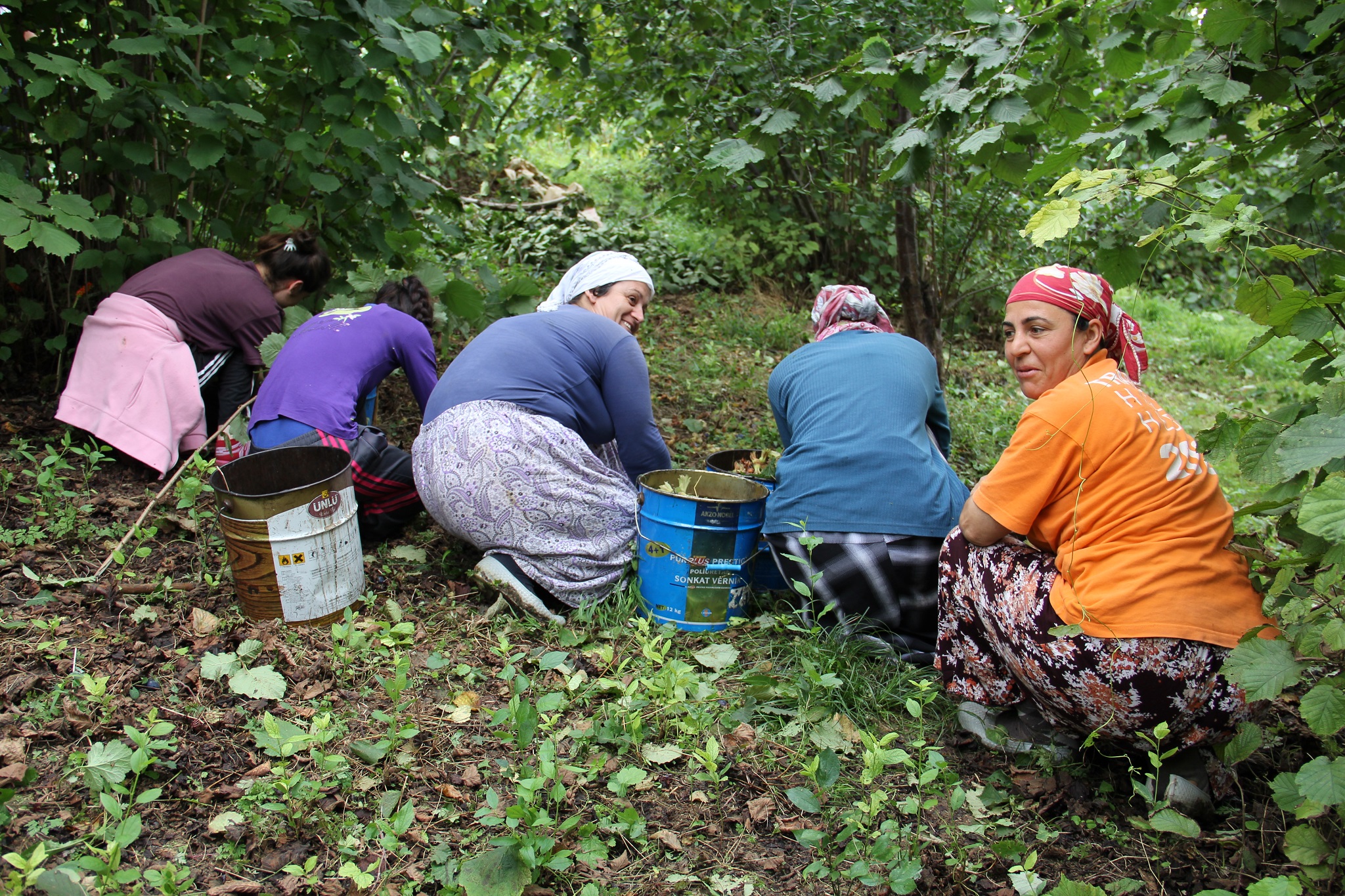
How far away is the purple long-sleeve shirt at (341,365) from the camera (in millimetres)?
3453

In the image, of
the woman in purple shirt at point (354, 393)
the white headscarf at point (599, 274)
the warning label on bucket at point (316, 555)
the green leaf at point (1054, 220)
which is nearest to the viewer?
the green leaf at point (1054, 220)

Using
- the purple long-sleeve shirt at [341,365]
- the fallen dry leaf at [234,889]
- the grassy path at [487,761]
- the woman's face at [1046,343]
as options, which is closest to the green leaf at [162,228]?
the purple long-sleeve shirt at [341,365]

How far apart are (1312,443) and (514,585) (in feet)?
7.56

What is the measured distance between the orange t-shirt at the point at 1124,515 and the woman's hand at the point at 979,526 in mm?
55

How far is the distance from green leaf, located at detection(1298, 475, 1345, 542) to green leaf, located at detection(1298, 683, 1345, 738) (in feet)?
1.10

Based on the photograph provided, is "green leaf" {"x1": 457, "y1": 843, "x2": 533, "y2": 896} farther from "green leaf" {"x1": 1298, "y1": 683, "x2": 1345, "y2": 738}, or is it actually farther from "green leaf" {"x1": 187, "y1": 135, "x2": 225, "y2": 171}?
"green leaf" {"x1": 187, "y1": 135, "x2": 225, "y2": 171}

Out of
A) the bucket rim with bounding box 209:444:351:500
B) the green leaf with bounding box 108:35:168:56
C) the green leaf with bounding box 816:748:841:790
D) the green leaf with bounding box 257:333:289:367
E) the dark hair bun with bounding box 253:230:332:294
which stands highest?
the green leaf with bounding box 108:35:168:56

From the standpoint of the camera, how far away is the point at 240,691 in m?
2.45

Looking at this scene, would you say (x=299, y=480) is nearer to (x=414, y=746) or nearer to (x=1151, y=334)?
(x=414, y=746)

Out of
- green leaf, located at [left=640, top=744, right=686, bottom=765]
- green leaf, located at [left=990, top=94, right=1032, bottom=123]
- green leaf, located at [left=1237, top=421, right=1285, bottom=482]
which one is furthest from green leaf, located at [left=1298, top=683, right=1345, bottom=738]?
green leaf, located at [left=990, top=94, right=1032, bottom=123]

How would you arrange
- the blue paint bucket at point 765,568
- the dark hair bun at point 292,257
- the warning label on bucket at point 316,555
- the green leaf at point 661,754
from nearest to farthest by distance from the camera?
the green leaf at point 661,754, the warning label on bucket at point 316,555, the blue paint bucket at point 765,568, the dark hair bun at point 292,257

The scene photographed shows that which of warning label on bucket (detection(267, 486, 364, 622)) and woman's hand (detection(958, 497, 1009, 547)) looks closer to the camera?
woman's hand (detection(958, 497, 1009, 547))

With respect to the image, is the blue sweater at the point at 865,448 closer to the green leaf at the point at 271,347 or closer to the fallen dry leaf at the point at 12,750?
the fallen dry leaf at the point at 12,750

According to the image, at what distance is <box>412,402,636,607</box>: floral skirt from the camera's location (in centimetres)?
310
